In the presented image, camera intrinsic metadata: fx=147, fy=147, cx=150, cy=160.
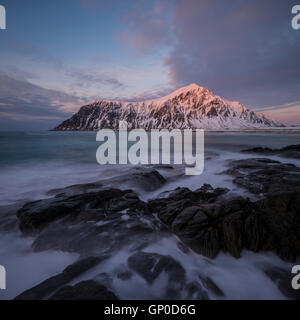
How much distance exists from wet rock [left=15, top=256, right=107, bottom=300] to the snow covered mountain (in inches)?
5662

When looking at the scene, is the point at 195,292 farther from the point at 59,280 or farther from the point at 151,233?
the point at 59,280

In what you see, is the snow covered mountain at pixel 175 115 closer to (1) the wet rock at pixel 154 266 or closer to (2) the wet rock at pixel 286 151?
(2) the wet rock at pixel 286 151

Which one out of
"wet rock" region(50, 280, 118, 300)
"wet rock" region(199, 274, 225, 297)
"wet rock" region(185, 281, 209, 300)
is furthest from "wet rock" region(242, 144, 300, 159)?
"wet rock" region(50, 280, 118, 300)

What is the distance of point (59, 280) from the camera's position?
8.05 ft

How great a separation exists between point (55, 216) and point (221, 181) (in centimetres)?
670

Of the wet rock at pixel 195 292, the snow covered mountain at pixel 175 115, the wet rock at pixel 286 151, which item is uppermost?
the snow covered mountain at pixel 175 115

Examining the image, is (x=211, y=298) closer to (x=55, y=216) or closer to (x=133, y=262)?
(x=133, y=262)

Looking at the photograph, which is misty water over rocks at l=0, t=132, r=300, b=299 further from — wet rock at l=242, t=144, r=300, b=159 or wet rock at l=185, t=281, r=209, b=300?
wet rock at l=242, t=144, r=300, b=159

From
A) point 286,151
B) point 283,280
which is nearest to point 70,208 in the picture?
point 283,280

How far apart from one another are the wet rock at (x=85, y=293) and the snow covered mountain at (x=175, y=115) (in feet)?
474

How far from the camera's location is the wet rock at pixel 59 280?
7.41 ft

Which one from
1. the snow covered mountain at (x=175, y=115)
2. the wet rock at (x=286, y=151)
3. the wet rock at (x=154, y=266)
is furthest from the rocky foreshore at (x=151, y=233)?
the snow covered mountain at (x=175, y=115)

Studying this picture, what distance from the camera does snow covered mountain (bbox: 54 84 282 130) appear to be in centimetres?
15112

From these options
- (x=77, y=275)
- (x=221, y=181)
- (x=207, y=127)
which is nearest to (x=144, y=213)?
(x=77, y=275)
